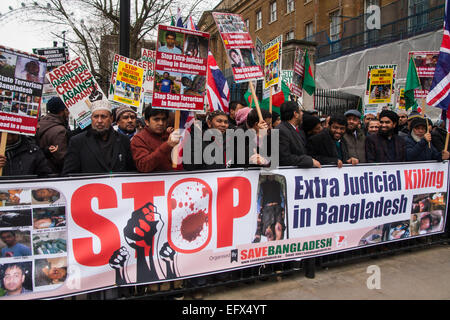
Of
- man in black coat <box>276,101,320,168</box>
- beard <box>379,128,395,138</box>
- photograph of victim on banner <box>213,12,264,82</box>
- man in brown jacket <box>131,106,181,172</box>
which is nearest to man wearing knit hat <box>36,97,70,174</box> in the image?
man in brown jacket <box>131,106,181,172</box>

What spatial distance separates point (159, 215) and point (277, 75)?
3188 mm

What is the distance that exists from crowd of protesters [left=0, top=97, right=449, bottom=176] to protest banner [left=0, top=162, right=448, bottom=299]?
0.84 feet

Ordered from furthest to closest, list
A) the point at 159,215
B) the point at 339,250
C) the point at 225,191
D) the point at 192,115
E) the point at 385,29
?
the point at 385,29
the point at 339,250
the point at 192,115
the point at 225,191
the point at 159,215

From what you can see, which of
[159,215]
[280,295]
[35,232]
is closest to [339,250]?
[280,295]

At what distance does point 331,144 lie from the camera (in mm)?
4621

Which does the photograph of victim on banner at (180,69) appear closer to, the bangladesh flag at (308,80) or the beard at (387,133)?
the beard at (387,133)

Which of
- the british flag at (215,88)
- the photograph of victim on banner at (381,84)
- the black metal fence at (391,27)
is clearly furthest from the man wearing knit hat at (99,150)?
the black metal fence at (391,27)

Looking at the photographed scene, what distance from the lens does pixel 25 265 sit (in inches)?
110

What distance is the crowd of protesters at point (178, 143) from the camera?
3314 mm

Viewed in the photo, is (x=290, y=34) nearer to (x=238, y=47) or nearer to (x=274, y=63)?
(x=274, y=63)

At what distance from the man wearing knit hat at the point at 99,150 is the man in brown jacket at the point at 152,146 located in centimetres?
17

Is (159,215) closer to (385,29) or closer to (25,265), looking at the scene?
(25,265)

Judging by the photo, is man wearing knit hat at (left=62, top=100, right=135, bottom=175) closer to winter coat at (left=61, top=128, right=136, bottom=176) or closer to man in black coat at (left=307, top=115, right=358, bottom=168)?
winter coat at (left=61, top=128, right=136, bottom=176)

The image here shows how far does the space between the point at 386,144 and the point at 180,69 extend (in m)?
3.55
